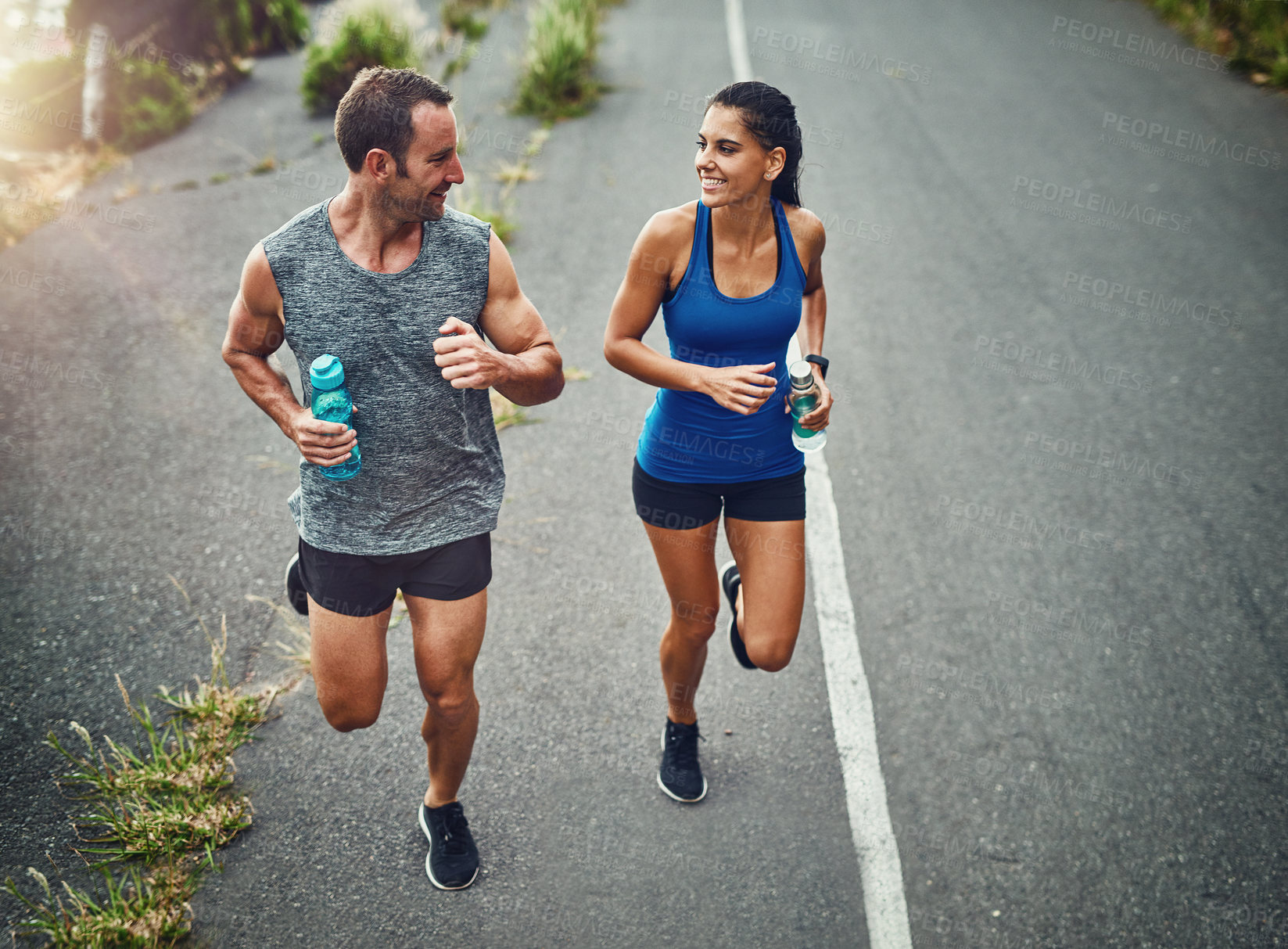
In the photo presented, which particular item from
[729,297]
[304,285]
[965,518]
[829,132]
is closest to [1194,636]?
Answer: [965,518]

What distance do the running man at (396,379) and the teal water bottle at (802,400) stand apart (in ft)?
2.75

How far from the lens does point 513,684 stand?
4020mm

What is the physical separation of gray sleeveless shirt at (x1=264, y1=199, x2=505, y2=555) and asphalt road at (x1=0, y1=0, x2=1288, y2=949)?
4.36 ft

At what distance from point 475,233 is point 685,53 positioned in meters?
12.7

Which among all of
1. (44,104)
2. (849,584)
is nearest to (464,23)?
(44,104)

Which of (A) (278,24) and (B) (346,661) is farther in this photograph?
(A) (278,24)

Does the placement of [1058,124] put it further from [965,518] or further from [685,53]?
[965,518]

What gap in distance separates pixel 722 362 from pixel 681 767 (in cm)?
167

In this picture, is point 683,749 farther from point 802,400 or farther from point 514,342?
point 514,342

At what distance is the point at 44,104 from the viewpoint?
1074 centimetres

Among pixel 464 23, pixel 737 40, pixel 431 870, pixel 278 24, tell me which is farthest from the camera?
pixel 464 23

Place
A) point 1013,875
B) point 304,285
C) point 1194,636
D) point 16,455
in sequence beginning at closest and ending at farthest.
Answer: point 304,285 < point 1013,875 < point 1194,636 < point 16,455

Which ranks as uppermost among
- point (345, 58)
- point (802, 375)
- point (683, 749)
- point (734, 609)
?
point (802, 375)

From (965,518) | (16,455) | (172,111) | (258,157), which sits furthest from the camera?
(172,111)
